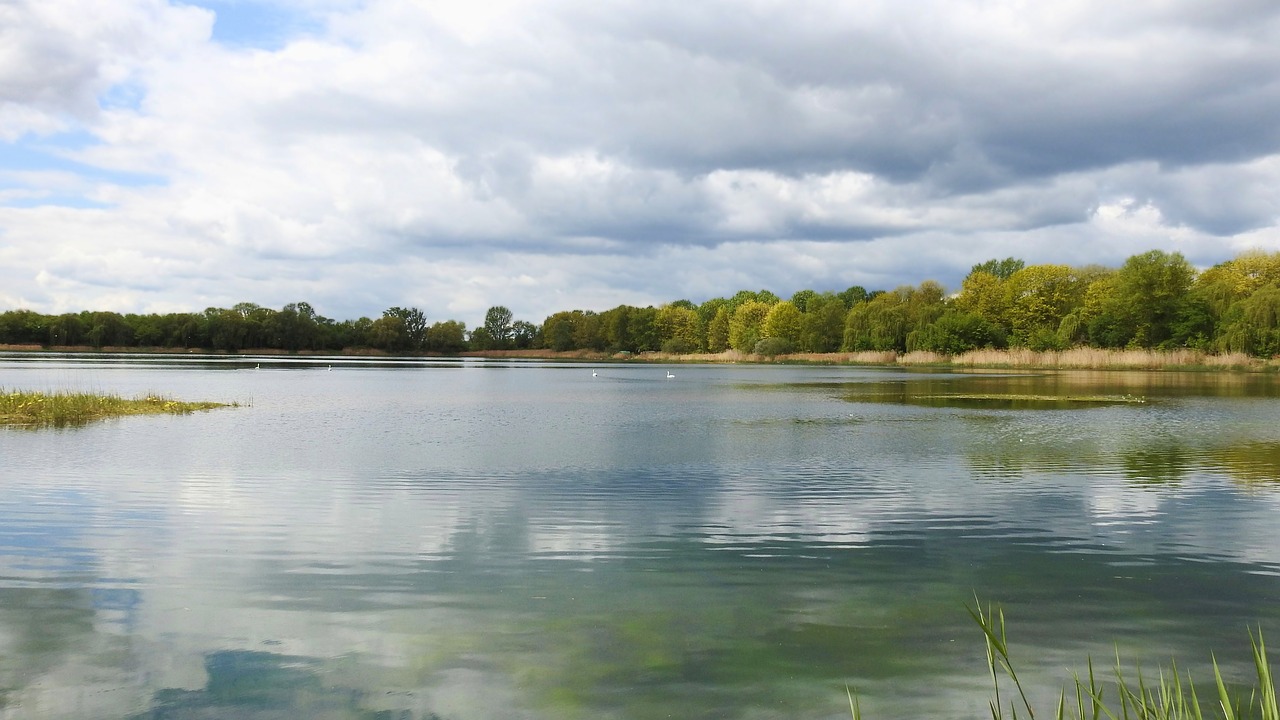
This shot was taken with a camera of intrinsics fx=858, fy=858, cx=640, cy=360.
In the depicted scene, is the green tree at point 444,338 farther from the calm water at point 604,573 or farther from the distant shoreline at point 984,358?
the calm water at point 604,573

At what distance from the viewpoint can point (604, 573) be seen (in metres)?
8.52

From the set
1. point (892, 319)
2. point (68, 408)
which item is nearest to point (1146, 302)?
point (892, 319)

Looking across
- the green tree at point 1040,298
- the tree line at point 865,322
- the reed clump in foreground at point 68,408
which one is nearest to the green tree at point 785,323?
the tree line at point 865,322

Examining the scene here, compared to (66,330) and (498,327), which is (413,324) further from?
(66,330)

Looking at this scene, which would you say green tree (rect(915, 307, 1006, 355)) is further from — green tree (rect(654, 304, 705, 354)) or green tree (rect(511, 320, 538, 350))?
green tree (rect(511, 320, 538, 350))

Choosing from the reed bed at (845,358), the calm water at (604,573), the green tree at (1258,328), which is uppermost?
the green tree at (1258,328)

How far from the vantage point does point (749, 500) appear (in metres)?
12.8

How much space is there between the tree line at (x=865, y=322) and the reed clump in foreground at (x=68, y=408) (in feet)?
220

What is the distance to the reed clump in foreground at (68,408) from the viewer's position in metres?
23.5

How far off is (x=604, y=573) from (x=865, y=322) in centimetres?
10022

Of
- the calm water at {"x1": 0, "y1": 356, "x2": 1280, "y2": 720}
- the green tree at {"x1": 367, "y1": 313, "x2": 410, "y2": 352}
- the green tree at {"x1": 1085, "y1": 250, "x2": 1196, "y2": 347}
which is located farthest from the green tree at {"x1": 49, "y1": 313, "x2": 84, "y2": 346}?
the green tree at {"x1": 1085, "y1": 250, "x2": 1196, "y2": 347}

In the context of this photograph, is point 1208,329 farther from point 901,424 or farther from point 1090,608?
point 1090,608

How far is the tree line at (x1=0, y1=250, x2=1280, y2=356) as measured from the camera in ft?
242

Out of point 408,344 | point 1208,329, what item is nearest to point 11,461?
point 1208,329
